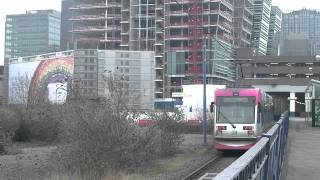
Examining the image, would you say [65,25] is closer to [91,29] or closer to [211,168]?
[91,29]

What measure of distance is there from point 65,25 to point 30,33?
A: 13629 millimetres

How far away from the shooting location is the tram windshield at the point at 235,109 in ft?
92.6

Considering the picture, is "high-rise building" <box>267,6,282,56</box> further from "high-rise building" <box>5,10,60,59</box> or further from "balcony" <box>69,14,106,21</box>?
"high-rise building" <box>5,10,60,59</box>

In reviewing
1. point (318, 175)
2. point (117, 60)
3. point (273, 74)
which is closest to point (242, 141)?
point (318, 175)

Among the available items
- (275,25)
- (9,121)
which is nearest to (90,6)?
(275,25)

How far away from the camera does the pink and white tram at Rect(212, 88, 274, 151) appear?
27609mm

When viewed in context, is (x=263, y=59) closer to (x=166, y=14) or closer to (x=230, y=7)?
(x=230, y=7)

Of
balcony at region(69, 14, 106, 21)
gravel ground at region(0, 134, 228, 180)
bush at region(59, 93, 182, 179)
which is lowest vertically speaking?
gravel ground at region(0, 134, 228, 180)

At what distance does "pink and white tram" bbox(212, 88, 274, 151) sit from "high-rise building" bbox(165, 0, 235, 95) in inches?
3884

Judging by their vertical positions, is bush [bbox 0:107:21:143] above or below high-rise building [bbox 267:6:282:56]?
below

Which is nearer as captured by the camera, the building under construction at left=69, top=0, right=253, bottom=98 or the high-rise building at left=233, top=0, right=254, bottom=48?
the building under construction at left=69, top=0, right=253, bottom=98

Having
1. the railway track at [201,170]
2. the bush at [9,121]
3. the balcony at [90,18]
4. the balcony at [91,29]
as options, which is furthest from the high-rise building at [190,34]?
the railway track at [201,170]

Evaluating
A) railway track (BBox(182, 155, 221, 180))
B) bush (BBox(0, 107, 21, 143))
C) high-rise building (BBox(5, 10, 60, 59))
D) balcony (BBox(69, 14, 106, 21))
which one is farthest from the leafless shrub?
high-rise building (BBox(5, 10, 60, 59))

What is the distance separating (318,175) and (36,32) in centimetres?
15588
